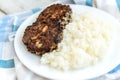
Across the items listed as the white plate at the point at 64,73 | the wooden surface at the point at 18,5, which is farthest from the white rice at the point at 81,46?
the wooden surface at the point at 18,5

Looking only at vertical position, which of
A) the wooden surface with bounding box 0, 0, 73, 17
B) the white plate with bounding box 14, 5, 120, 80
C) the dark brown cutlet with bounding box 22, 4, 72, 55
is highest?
the wooden surface with bounding box 0, 0, 73, 17

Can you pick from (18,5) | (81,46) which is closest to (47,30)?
(81,46)

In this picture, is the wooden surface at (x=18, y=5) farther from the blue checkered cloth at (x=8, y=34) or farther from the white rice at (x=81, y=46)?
the white rice at (x=81, y=46)

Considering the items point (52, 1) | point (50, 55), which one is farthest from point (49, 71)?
point (52, 1)

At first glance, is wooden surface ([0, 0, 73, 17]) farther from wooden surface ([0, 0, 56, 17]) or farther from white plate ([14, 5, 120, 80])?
white plate ([14, 5, 120, 80])

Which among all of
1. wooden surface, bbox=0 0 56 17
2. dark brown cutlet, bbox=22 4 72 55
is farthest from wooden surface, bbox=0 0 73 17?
dark brown cutlet, bbox=22 4 72 55

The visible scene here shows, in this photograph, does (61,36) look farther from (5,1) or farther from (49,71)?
(5,1)
